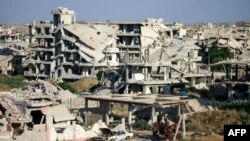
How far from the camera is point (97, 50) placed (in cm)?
6631

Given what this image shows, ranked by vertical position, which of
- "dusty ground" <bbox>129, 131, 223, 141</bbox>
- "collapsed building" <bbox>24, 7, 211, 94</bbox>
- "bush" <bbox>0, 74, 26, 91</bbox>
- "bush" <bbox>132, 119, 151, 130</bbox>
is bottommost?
"dusty ground" <bbox>129, 131, 223, 141</bbox>

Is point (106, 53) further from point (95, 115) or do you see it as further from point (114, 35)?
point (95, 115)

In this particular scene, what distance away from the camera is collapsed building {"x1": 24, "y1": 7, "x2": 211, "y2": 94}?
60.3 meters

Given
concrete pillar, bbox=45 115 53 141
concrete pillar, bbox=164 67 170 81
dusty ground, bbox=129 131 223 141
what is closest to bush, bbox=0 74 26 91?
concrete pillar, bbox=164 67 170 81

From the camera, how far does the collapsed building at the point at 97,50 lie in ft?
198

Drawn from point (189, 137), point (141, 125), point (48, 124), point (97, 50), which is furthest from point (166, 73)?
point (48, 124)

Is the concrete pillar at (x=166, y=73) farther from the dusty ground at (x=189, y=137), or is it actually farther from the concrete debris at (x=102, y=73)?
the dusty ground at (x=189, y=137)

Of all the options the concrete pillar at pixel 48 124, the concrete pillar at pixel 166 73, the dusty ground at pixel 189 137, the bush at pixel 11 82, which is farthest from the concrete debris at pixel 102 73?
the bush at pixel 11 82

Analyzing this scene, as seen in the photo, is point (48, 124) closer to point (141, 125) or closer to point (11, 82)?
point (141, 125)

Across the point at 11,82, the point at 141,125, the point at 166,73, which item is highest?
the point at 166,73

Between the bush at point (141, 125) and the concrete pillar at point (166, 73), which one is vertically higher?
the concrete pillar at point (166, 73)

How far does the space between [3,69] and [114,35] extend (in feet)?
51.9

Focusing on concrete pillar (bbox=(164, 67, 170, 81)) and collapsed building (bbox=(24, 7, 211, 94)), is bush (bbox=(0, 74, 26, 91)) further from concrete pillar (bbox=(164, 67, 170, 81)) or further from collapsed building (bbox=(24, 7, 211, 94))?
concrete pillar (bbox=(164, 67, 170, 81))

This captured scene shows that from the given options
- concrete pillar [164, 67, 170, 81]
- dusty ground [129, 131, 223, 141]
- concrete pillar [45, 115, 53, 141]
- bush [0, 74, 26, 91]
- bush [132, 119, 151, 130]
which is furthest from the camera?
bush [0, 74, 26, 91]
